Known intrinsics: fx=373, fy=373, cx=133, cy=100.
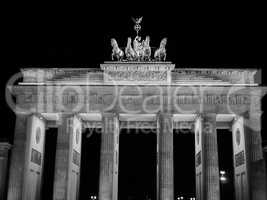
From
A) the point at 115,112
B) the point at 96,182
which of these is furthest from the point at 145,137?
the point at 115,112

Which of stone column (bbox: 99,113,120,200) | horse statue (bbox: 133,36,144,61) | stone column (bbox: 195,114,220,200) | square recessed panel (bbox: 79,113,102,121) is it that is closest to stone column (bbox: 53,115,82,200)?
square recessed panel (bbox: 79,113,102,121)

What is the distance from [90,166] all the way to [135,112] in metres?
23.7

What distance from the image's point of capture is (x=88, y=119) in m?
50.2

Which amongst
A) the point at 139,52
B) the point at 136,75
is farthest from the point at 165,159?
the point at 139,52

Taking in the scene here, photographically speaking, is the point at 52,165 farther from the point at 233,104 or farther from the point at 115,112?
the point at 233,104

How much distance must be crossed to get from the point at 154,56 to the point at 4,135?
25.7 m

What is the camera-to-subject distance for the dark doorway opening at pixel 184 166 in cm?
6247

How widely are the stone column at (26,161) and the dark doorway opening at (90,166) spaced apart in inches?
592

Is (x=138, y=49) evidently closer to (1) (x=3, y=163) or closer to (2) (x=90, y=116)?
(2) (x=90, y=116)

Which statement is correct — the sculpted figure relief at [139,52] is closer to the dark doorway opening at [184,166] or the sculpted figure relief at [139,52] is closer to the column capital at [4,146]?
the column capital at [4,146]

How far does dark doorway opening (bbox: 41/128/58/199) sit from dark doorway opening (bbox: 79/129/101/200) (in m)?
5.28

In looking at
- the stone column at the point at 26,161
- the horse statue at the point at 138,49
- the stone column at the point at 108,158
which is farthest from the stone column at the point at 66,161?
the horse statue at the point at 138,49

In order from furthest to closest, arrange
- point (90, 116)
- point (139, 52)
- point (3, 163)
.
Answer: point (90, 116) < point (139, 52) < point (3, 163)

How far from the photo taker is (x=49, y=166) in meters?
60.0
